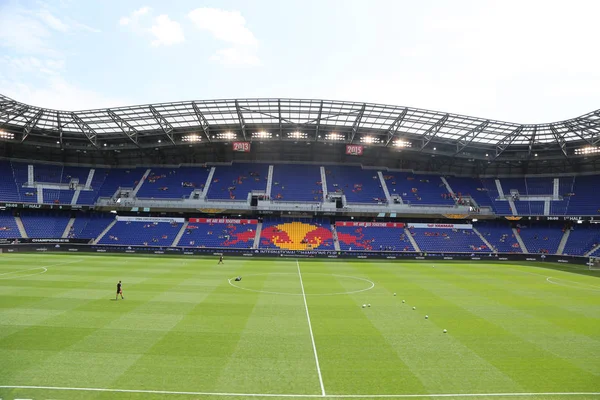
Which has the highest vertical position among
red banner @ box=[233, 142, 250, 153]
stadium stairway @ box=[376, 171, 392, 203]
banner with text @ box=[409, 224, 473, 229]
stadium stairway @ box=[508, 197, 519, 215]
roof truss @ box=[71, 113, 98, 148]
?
roof truss @ box=[71, 113, 98, 148]

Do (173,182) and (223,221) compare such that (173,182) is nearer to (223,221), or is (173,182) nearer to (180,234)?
(180,234)

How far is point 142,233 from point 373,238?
3672 cm

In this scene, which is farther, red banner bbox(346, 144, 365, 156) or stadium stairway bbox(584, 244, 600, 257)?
red banner bbox(346, 144, 365, 156)

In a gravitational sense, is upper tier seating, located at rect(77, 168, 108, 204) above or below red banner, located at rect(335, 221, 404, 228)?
above

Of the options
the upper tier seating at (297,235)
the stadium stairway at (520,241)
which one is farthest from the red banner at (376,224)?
the stadium stairway at (520,241)

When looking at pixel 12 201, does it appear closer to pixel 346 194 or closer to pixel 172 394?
pixel 346 194

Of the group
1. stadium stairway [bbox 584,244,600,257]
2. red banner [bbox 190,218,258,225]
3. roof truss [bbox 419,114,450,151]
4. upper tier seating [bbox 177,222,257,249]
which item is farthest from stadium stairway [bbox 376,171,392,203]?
stadium stairway [bbox 584,244,600,257]

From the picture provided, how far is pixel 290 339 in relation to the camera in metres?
15.1

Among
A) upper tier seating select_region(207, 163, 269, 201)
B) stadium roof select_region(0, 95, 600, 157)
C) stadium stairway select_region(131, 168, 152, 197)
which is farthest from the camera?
stadium stairway select_region(131, 168, 152, 197)

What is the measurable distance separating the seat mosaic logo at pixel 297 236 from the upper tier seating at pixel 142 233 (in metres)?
14.8

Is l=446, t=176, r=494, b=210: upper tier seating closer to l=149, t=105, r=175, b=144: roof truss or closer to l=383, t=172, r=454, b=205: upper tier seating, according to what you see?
l=383, t=172, r=454, b=205: upper tier seating

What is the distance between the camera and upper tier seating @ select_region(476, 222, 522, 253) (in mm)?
53681

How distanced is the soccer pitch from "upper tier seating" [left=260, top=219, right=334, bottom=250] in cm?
2308

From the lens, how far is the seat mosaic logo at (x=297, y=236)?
52062mm
